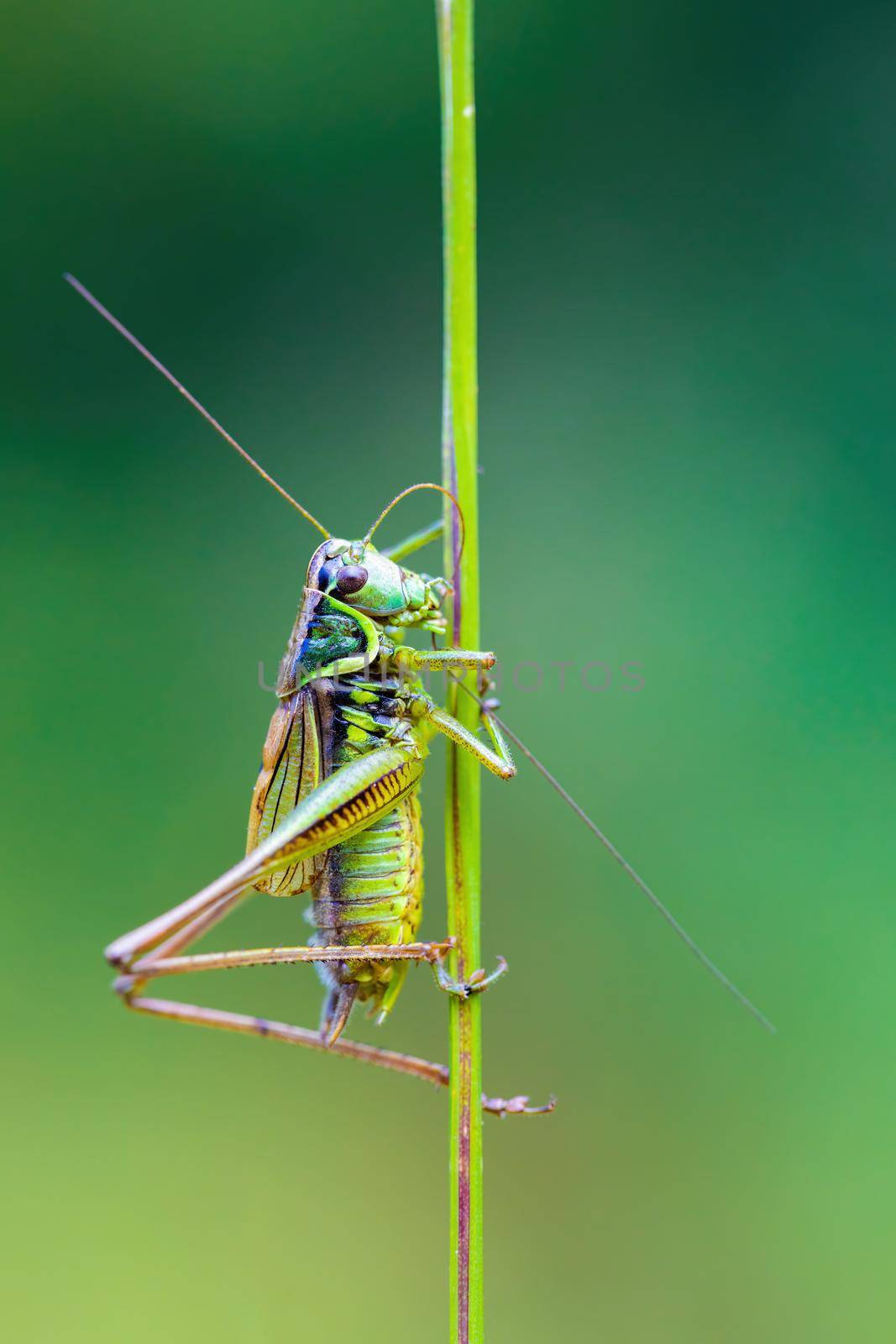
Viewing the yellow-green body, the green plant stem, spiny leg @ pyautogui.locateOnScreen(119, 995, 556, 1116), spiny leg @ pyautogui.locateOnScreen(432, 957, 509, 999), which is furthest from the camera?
the yellow-green body

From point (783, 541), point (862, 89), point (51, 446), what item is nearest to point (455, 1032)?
point (783, 541)

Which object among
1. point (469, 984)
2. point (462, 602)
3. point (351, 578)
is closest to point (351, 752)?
point (351, 578)

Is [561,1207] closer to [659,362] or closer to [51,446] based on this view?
[659,362]

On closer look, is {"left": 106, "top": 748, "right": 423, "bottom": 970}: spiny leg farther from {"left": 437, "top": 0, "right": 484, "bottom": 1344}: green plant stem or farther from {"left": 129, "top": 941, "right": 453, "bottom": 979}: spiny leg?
{"left": 437, "top": 0, "right": 484, "bottom": 1344}: green plant stem

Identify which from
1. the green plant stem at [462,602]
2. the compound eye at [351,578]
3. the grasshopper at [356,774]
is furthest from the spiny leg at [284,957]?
the compound eye at [351,578]

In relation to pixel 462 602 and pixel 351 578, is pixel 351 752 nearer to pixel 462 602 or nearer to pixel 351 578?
pixel 351 578

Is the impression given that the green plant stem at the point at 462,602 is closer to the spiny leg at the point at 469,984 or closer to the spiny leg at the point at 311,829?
the spiny leg at the point at 469,984

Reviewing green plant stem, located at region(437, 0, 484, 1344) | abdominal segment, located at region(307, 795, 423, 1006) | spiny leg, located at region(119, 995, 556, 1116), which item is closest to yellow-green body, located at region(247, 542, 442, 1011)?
abdominal segment, located at region(307, 795, 423, 1006)
